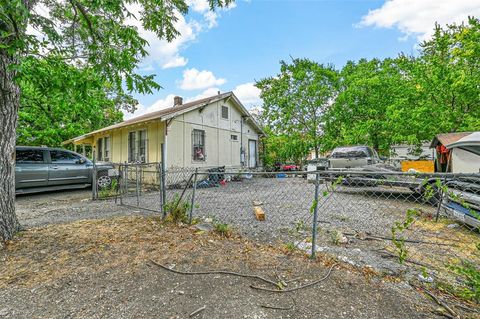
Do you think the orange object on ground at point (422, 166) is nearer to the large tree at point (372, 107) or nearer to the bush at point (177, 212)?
the large tree at point (372, 107)

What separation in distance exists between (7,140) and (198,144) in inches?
325

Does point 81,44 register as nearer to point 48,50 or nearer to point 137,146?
point 48,50

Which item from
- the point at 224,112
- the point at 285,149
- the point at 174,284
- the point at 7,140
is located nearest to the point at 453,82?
the point at 285,149

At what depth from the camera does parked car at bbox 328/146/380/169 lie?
8.87 meters

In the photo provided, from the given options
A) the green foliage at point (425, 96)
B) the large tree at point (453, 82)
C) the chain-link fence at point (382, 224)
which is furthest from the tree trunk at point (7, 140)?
the large tree at point (453, 82)

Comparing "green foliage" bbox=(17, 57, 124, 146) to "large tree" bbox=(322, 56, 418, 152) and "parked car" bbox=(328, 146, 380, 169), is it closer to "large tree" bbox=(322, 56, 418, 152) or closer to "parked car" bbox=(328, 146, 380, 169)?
"parked car" bbox=(328, 146, 380, 169)

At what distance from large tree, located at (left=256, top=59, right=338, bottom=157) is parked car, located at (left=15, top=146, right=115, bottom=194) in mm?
14077

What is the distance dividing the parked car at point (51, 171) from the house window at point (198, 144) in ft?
12.9

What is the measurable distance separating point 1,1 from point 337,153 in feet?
33.4

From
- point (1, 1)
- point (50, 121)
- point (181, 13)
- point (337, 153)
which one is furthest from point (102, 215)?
point (50, 121)

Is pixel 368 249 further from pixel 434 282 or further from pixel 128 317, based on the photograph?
pixel 128 317

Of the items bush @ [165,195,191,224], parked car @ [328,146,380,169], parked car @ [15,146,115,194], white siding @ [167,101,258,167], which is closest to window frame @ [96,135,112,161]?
parked car @ [15,146,115,194]

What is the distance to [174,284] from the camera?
2.20 meters

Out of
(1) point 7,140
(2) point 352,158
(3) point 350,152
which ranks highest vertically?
(1) point 7,140
